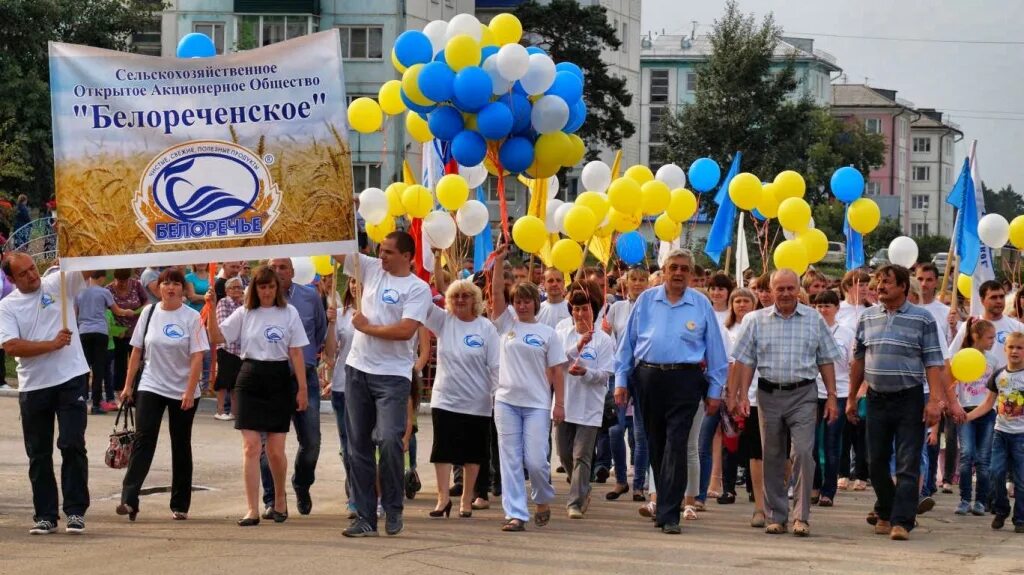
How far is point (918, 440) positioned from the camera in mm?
11781

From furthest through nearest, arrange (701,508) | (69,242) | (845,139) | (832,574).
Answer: (845,139), (701,508), (69,242), (832,574)

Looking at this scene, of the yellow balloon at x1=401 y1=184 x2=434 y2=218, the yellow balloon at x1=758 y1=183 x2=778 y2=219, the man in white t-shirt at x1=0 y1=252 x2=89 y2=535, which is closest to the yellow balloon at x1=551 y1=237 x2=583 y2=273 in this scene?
the yellow balloon at x1=401 y1=184 x2=434 y2=218

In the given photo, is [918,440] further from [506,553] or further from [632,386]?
[506,553]

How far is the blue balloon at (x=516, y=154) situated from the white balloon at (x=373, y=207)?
108 cm

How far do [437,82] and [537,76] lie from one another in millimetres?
857

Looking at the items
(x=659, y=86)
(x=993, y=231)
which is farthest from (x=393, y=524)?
(x=659, y=86)

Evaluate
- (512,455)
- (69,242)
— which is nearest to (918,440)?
(512,455)

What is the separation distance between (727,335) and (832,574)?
3.97 metres

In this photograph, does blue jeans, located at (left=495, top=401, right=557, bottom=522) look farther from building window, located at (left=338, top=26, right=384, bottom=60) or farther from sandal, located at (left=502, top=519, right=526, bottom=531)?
building window, located at (left=338, top=26, right=384, bottom=60)

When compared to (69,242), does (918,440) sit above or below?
below

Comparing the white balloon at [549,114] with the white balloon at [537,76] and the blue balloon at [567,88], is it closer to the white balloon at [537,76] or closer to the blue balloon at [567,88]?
the white balloon at [537,76]

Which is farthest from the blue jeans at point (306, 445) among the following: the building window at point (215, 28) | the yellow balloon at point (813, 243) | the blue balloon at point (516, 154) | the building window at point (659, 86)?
the building window at point (659, 86)

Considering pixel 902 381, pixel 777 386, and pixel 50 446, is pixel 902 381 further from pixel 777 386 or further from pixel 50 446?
pixel 50 446

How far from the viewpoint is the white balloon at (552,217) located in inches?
641
